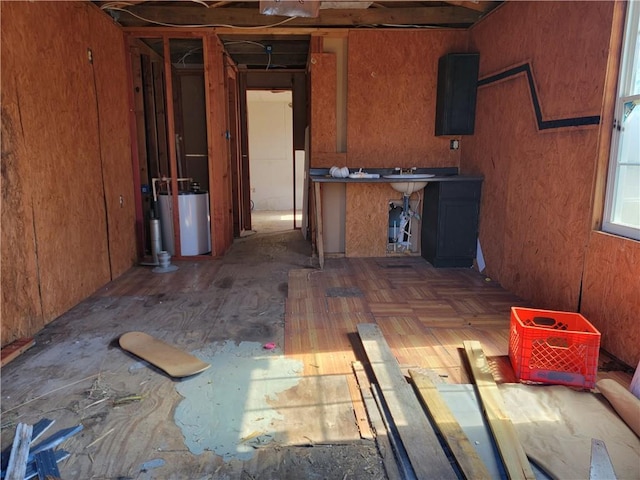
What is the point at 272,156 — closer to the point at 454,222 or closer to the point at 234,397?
the point at 454,222

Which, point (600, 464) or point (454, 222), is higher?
point (454, 222)

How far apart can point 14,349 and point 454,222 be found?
3.96m

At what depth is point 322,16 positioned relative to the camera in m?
4.57

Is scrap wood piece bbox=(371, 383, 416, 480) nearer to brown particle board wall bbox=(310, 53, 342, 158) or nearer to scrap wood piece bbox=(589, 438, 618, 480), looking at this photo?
scrap wood piece bbox=(589, 438, 618, 480)

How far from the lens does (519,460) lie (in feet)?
5.61

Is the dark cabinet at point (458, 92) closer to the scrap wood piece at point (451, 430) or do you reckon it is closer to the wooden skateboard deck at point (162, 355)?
the scrap wood piece at point (451, 430)

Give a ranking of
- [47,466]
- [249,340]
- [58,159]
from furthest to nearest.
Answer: [58,159] < [249,340] < [47,466]

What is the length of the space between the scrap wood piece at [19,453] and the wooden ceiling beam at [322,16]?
408cm

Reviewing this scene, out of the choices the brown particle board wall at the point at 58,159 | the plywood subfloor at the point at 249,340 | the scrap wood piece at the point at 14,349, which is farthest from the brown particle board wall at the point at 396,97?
the scrap wood piece at the point at 14,349

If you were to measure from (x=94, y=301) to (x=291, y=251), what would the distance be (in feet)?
8.12

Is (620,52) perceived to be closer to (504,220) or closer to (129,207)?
(504,220)

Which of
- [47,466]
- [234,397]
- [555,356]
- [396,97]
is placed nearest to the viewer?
[47,466]

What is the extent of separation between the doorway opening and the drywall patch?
691 cm

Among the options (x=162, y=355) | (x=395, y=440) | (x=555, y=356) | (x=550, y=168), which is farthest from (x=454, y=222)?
(x=162, y=355)
